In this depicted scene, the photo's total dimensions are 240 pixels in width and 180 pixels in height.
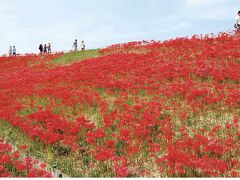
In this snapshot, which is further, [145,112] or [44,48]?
[44,48]

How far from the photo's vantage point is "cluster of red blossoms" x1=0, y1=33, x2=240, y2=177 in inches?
424

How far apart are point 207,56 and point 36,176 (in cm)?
1611

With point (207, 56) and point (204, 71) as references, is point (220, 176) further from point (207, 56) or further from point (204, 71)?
point (207, 56)

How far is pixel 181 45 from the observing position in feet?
89.9

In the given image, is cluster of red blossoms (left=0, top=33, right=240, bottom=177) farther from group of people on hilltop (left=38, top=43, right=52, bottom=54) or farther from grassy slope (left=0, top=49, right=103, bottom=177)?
group of people on hilltop (left=38, top=43, right=52, bottom=54)

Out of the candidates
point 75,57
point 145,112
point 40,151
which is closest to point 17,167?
point 40,151

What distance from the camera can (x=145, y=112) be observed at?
14.2m

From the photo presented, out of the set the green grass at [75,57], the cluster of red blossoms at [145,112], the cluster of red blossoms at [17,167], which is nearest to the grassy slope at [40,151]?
the cluster of red blossoms at [145,112]

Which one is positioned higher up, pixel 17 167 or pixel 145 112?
pixel 145 112

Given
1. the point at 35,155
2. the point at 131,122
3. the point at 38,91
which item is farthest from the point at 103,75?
the point at 35,155

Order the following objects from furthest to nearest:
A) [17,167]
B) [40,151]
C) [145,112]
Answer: [145,112], [40,151], [17,167]

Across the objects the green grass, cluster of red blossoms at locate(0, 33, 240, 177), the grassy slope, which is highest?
the green grass

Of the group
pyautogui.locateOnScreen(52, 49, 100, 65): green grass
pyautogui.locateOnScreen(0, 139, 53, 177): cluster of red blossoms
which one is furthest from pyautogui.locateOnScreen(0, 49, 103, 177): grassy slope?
pyautogui.locateOnScreen(52, 49, 100, 65): green grass

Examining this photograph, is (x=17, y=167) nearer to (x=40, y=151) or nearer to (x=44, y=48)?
(x=40, y=151)
